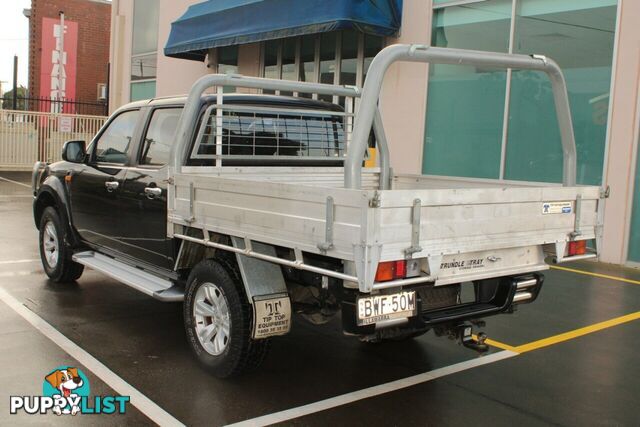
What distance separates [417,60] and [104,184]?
3253 millimetres

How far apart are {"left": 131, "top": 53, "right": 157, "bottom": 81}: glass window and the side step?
1492cm

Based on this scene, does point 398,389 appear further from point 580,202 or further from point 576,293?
point 576,293

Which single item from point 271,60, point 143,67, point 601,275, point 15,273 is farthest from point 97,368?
point 143,67

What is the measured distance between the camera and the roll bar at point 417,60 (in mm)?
3584

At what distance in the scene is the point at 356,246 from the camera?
3359mm

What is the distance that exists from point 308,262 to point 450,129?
817cm

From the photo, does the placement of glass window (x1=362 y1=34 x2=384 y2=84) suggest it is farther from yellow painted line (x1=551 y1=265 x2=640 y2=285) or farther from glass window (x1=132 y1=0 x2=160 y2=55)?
glass window (x1=132 y1=0 x2=160 y2=55)

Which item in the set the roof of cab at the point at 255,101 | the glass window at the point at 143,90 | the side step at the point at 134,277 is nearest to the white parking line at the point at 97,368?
the side step at the point at 134,277

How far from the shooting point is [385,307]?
3.68 metres

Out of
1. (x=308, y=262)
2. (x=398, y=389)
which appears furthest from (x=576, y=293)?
(x=308, y=262)

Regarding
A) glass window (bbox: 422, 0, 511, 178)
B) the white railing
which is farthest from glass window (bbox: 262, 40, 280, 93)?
the white railing

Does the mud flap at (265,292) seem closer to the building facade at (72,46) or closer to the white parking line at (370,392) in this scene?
the white parking line at (370,392)

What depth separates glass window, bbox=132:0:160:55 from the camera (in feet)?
66.6

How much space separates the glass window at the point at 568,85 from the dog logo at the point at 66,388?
7633 millimetres
